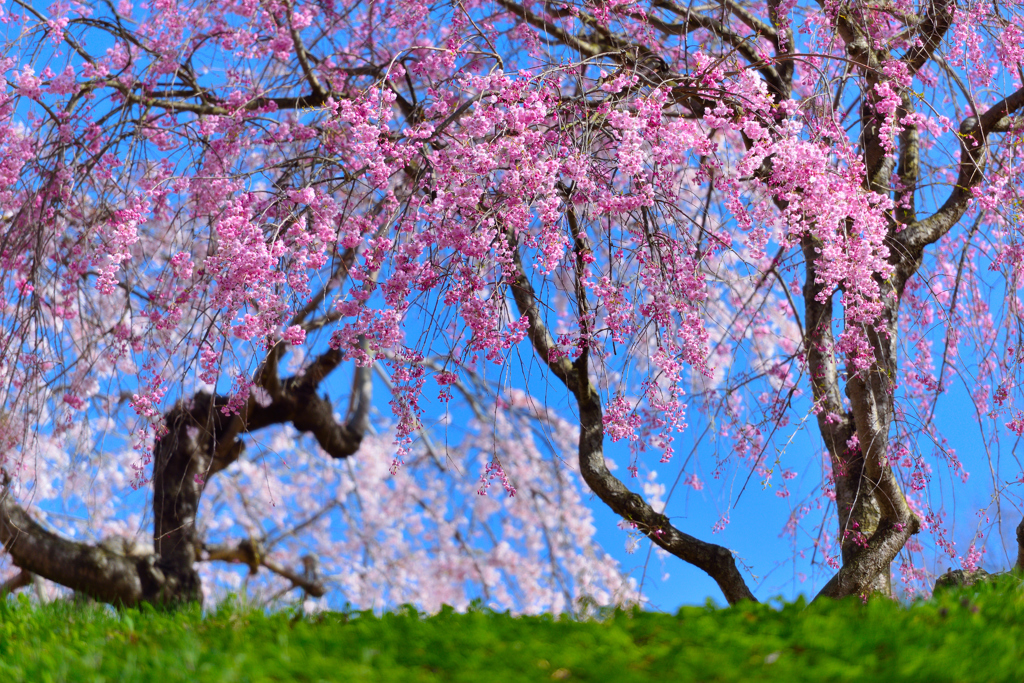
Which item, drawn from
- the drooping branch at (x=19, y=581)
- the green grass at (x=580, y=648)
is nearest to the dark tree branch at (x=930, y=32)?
the green grass at (x=580, y=648)

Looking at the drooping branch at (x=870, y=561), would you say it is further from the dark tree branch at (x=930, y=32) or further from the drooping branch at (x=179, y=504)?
the drooping branch at (x=179, y=504)

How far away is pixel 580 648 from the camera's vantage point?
224cm

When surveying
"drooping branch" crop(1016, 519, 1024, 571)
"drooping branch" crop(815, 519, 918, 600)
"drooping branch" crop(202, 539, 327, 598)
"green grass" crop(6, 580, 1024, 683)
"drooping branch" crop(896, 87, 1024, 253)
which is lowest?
"green grass" crop(6, 580, 1024, 683)

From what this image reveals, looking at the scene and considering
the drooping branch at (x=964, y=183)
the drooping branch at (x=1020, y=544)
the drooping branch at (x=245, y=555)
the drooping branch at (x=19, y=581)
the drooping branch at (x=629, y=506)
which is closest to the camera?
the drooping branch at (x=1020, y=544)

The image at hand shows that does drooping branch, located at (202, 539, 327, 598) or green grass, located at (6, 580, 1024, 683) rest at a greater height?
drooping branch, located at (202, 539, 327, 598)

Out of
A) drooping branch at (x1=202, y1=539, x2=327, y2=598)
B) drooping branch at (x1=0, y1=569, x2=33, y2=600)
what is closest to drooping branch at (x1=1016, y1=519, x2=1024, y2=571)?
drooping branch at (x1=202, y1=539, x2=327, y2=598)

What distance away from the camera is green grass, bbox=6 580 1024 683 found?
2.09 meters

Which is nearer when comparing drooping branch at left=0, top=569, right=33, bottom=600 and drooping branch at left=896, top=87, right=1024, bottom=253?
drooping branch at left=896, top=87, right=1024, bottom=253

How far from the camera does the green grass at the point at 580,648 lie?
2.09 m

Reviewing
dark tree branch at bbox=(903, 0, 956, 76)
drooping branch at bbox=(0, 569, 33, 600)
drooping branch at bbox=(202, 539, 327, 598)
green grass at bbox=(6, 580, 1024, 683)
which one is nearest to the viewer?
green grass at bbox=(6, 580, 1024, 683)

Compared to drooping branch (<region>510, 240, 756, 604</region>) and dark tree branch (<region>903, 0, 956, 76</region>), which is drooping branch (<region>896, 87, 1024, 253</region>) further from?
drooping branch (<region>510, 240, 756, 604</region>)

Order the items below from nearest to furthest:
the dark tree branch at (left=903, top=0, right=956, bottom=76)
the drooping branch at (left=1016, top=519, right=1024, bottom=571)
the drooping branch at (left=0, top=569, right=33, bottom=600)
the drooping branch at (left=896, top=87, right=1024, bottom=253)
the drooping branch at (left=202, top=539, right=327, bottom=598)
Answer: the drooping branch at (left=1016, top=519, right=1024, bottom=571), the dark tree branch at (left=903, top=0, right=956, bottom=76), the drooping branch at (left=896, top=87, right=1024, bottom=253), the drooping branch at (left=0, top=569, right=33, bottom=600), the drooping branch at (left=202, top=539, right=327, bottom=598)

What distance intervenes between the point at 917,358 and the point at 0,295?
18.0 feet

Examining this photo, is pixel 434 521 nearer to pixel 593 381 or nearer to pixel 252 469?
pixel 252 469
